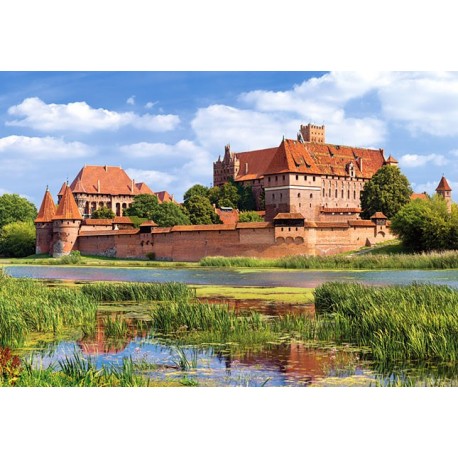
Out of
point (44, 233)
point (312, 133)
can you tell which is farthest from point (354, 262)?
point (312, 133)

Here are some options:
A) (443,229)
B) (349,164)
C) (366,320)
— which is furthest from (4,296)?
(349,164)

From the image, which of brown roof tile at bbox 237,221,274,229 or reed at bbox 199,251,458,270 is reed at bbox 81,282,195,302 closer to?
reed at bbox 199,251,458,270

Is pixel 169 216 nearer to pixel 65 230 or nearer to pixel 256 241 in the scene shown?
pixel 65 230

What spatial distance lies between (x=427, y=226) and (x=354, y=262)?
196 inches

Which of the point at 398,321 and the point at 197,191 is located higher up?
the point at 197,191

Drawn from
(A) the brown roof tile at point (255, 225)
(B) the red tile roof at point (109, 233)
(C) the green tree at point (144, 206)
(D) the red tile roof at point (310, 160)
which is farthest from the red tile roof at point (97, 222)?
(A) the brown roof tile at point (255, 225)

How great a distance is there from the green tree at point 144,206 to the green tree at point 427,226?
56.8ft

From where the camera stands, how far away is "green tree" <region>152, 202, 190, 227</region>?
138 ft

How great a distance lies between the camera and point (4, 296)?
1123 cm

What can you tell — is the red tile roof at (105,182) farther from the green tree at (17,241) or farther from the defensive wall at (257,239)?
the defensive wall at (257,239)

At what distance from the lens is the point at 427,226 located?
30.5 meters

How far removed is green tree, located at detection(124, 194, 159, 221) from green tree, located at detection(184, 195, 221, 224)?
6.77ft

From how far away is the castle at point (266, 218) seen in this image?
3409 centimetres

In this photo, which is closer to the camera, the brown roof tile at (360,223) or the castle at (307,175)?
the brown roof tile at (360,223)
